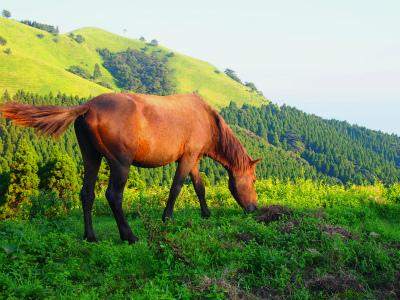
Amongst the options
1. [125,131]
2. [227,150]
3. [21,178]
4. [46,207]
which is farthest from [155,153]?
[21,178]

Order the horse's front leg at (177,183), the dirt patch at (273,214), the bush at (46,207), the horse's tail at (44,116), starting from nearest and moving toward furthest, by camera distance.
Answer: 1. the horse's tail at (44,116)
2. the dirt patch at (273,214)
3. the horse's front leg at (177,183)
4. the bush at (46,207)

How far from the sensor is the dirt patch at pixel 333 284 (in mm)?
5883

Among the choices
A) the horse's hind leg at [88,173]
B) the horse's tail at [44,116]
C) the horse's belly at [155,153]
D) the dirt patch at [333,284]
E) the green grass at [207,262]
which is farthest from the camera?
the horse's belly at [155,153]

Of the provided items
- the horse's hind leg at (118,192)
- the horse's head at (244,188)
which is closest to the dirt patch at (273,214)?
the horse's head at (244,188)

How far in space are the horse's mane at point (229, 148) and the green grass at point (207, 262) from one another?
2077 mm

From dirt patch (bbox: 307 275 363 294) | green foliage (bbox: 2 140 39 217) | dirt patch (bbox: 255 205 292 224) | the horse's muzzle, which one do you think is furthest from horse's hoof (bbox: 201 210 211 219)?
green foliage (bbox: 2 140 39 217)

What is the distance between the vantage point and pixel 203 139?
9867 mm

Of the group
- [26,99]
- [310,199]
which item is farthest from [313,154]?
[310,199]

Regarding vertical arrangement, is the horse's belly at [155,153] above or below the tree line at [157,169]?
above

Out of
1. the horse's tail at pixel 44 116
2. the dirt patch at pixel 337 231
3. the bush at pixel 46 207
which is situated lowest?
the bush at pixel 46 207

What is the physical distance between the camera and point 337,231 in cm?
817

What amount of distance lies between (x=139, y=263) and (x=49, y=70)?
179 metres

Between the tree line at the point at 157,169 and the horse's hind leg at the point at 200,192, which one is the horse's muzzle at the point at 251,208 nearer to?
the horse's hind leg at the point at 200,192

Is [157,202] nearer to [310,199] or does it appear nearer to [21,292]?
[310,199]
